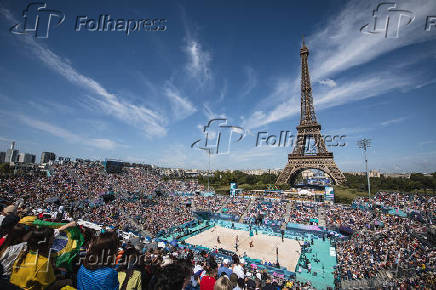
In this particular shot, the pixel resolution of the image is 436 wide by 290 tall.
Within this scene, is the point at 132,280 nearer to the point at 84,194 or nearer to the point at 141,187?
the point at 84,194

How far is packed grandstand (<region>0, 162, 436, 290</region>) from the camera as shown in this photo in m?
2.53

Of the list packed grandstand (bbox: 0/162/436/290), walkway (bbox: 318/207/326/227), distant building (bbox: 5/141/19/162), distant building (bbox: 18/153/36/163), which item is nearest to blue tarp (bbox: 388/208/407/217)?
packed grandstand (bbox: 0/162/436/290)

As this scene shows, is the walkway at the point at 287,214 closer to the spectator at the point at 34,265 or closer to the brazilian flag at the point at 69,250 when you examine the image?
the brazilian flag at the point at 69,250

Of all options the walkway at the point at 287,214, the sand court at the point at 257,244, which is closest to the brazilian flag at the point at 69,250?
the sand court at the point at 257,244

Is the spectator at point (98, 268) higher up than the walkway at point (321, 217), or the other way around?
the spectator at point (98, 268)

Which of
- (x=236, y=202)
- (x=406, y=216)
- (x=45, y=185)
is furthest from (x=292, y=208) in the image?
(x=45, y=185)

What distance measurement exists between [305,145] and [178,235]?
28.1 m

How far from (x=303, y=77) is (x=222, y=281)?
42.8m

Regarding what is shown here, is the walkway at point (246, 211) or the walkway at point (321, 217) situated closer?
the walkway at point (321, 217)

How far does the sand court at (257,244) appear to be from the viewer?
61.4 ft

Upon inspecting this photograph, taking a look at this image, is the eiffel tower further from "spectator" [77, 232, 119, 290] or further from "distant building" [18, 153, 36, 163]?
"distant building" [18, 153, 36, 163]

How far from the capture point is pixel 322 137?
35906 mm

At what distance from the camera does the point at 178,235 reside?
78.8 feet

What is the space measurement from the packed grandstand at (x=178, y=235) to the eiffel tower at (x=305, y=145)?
691cm
